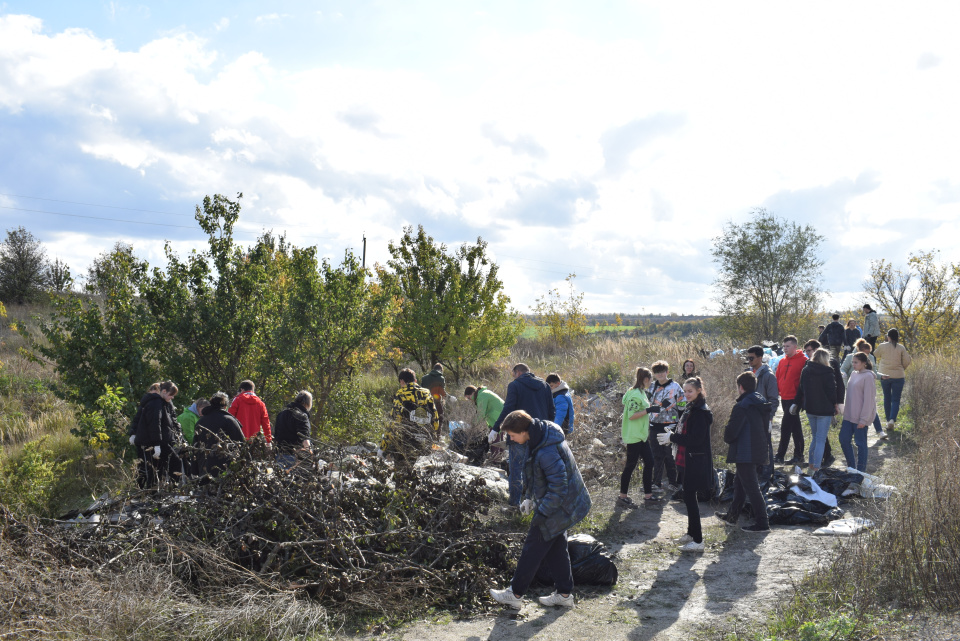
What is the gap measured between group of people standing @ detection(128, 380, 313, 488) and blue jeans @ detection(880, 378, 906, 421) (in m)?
9.98

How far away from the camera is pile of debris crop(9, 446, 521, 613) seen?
5.14m

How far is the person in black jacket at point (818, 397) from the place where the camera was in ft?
29.3

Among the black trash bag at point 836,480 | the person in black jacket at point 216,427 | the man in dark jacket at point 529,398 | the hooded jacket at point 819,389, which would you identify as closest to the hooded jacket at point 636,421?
the man in dark jacket at point 529,398

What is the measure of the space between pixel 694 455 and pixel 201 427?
208 inches

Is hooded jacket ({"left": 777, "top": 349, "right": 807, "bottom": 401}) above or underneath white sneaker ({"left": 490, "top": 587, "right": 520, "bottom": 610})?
above

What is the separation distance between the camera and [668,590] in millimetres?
5668

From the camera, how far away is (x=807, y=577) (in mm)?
5371

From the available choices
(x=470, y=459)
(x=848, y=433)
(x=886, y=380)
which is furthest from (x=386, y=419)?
(x=886, y=380)

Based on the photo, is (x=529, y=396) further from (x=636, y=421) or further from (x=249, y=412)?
(x=249, y=412)

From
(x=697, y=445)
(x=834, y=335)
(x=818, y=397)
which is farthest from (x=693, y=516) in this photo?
(x=834, y=335)

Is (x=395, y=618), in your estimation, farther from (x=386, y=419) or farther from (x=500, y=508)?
(x=386, y=419)

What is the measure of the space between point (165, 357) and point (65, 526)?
5495mm

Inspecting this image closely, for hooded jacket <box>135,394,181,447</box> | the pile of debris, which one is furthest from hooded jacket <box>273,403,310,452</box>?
hooded jacket <box>135,394,181,447</box>

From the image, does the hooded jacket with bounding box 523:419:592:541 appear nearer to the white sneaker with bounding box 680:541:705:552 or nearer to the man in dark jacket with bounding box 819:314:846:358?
the white sneaker with bounding box 680:541:705:552
